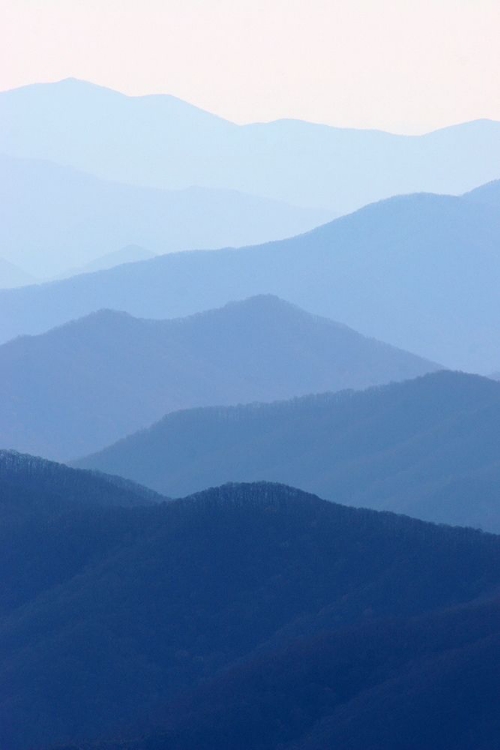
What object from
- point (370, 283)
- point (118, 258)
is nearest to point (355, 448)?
point (370, 283)

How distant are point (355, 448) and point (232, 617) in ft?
83.4

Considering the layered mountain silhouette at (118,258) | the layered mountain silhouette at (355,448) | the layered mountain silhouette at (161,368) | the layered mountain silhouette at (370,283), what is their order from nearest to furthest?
the layered mountain silhouette at (355,448) → the layered mountain silhouette at (161,368) → the layered mountain silhouette at (370,283) → the layered mountain silhouette at (118,258)

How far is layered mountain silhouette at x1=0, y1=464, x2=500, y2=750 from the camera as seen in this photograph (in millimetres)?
16797

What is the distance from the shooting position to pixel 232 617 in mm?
21062

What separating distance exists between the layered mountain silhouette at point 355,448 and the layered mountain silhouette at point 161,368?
42.7 feet

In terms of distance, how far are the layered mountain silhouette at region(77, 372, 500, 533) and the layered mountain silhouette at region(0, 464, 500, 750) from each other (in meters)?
16.6

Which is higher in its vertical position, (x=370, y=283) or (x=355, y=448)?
(x=370, y=283)

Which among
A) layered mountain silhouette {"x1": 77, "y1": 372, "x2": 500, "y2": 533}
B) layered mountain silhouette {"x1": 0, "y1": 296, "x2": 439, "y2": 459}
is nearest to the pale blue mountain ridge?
layered mountain silhouette {"x1": 0, "y1": 296, "x2": 439, "y2": 459}

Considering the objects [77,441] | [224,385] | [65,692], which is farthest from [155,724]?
[224,385]

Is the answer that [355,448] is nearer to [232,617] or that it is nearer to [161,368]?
[161,368]

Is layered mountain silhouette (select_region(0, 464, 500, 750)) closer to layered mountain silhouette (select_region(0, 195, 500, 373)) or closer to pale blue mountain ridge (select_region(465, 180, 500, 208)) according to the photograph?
layered mountain silhouette (select_region(0, 195, 500, 373))

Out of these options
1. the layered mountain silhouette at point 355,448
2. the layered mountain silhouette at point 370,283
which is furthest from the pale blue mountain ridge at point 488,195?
the layered mountain silhouette at point 355,448

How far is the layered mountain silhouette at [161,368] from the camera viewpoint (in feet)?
212

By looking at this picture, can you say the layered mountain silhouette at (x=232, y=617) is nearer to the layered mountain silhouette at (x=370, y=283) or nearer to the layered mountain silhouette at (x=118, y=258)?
the layered mountain silhouette at (x=370, y=283)
